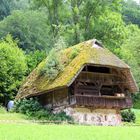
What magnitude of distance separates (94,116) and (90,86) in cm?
246

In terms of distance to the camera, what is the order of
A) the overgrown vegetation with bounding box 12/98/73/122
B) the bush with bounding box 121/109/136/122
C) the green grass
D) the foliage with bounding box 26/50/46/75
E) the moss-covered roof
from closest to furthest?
the green grass < the moss-covered roof < the overgrown vegetation with bounding box 12/98/73/122 < the bush with bounding box 121/109/136/122 < the foliage with bounding box 26/50/46/75

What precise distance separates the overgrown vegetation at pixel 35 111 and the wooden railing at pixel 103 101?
1567 millimetres

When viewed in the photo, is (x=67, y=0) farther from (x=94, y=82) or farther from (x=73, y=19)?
(x=94, y=82)

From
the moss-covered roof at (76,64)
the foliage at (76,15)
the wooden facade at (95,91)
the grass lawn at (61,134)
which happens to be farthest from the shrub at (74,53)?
the grass lawn at (61,134)

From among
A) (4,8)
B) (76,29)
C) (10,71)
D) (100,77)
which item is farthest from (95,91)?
(4,8)

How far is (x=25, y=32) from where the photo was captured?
71500mm

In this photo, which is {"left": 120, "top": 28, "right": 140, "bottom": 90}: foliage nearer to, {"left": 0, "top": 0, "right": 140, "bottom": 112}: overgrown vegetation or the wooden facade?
{"left": 0, "top": 0, "right": 140, "bottom": 112}: overgrown vegetation

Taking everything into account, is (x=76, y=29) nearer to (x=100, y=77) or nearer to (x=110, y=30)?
(x=110, y=30)

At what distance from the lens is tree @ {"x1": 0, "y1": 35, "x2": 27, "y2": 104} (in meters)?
46.0

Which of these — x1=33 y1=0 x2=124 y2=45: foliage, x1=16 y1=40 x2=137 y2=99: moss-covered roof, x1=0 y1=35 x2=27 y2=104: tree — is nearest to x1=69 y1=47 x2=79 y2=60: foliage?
x1=16 y1=40 x2=137 y2=99: moss-covered roof

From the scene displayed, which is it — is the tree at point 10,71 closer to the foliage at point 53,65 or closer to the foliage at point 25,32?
the foliage at point 53,65

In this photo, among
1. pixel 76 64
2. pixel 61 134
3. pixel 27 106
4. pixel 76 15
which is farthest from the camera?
pixel 76 15

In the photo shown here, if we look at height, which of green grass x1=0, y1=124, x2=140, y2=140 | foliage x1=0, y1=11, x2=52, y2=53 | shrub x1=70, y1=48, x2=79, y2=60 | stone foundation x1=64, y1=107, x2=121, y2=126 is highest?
foliage x1=0, y1=11, x2=52, y2=53

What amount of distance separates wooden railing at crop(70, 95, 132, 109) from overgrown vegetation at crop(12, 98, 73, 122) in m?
1.57
